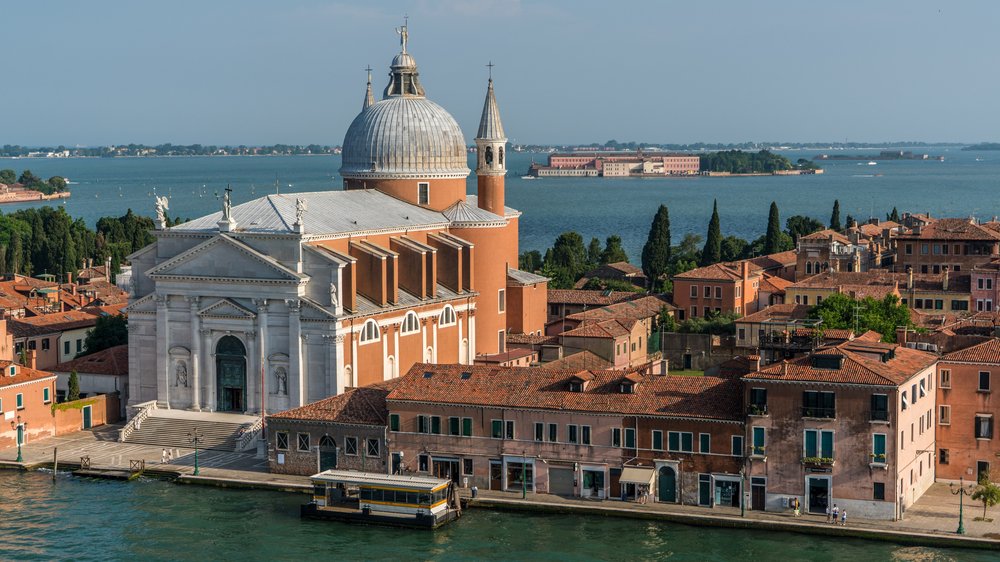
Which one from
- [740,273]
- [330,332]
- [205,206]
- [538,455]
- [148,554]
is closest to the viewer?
Result: [148,554]

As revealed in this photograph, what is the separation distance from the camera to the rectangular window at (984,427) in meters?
32.8

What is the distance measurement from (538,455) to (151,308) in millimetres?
13457

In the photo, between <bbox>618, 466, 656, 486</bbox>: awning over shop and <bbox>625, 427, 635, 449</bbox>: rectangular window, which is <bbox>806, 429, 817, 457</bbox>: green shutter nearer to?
<bbox>618, 466, 656, 486</bbox>: awning over shop

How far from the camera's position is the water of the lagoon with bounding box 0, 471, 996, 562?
2919cm

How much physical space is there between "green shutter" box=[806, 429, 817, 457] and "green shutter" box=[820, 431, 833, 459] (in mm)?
176

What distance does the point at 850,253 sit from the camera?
6081cm

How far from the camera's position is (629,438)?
32094 millimetres

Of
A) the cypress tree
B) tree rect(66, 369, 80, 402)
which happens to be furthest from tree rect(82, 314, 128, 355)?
the cypress tree

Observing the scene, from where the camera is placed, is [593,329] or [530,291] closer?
[593,329]

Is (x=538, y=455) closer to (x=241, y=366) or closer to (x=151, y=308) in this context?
(x=241, y=366)

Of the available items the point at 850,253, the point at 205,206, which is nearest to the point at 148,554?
the point at 850,253

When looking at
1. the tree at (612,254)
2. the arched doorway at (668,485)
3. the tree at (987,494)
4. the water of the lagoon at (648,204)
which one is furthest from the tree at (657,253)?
the tree at (987,494)

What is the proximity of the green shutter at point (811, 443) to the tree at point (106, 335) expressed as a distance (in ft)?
78.9

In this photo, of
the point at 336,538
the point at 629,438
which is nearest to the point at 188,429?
the point at 336,538
